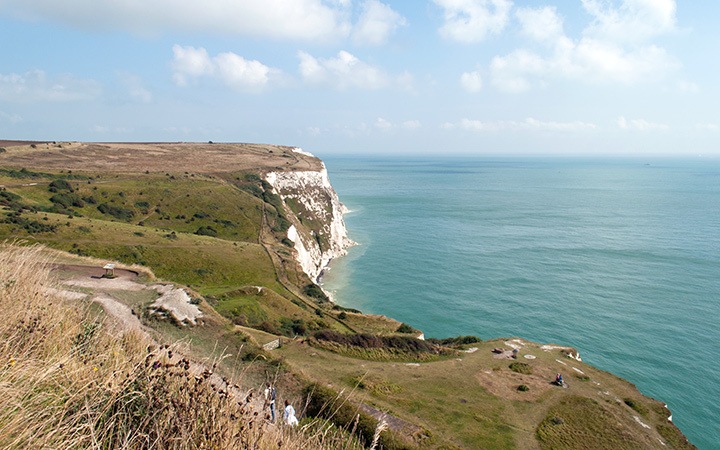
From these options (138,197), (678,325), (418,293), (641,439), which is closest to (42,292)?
(641,439)

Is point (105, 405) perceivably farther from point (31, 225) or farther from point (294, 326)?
point (31, 225)

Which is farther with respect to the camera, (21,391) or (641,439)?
(641,439)

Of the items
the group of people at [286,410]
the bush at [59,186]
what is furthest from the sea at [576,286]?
the bush at [59,186]

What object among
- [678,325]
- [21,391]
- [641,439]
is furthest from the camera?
[678,325]

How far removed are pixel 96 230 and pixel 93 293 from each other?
41.2 metres

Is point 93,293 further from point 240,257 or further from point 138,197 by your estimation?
point 138,197

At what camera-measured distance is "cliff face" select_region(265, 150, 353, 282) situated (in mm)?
101319

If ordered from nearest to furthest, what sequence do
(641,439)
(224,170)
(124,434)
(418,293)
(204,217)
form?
(124,434) < (641,439) < (418,293) < (204,217) < (224,170)

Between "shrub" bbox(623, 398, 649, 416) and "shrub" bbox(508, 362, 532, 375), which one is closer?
"shrub" bbox(623, 398, 649, 416)

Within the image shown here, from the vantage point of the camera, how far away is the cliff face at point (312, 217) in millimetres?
101319

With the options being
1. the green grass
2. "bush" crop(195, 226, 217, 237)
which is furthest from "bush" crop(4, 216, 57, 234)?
the green grass

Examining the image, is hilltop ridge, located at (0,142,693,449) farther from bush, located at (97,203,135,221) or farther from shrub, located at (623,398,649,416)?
bush, located at (97,203,135,221)

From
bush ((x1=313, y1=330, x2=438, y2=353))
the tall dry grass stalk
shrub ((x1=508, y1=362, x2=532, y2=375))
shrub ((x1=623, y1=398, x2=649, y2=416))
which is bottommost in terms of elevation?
shrub ((x1=623, y1=398, x2=649, y2=416))

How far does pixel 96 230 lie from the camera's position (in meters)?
65.9
